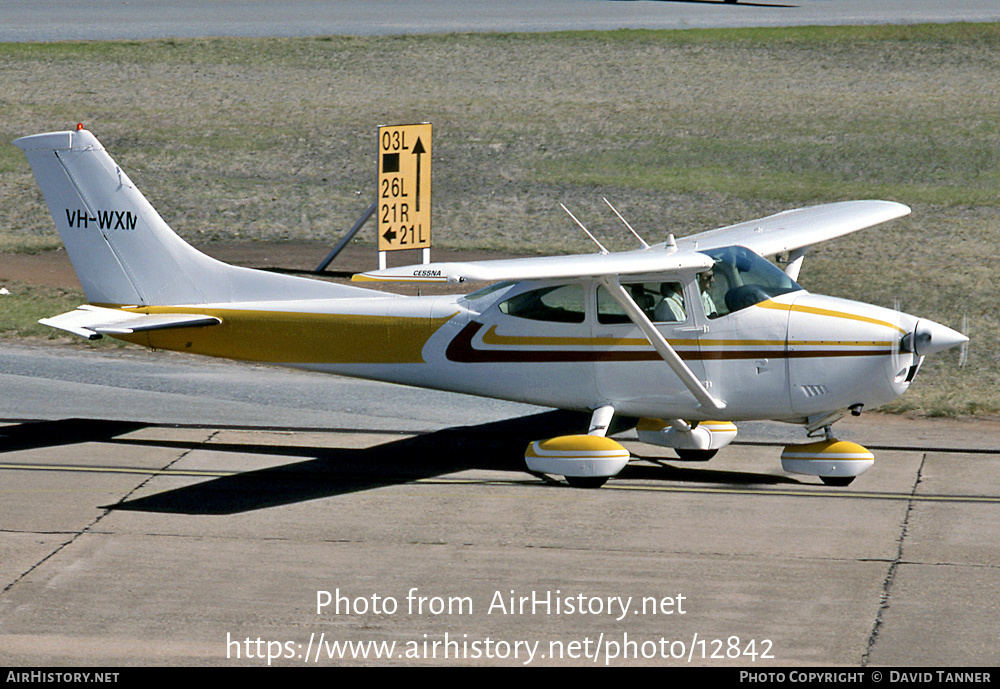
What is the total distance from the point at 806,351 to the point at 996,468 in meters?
2.83

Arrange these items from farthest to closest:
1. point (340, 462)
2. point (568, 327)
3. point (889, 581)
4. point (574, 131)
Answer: point (574, 131)
point (340, 462)
point (568, 327)
point (889, 581)

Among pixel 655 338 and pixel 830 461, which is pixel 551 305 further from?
pixel 830 461

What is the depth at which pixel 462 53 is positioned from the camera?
39.8 m

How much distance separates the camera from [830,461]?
11945 mm

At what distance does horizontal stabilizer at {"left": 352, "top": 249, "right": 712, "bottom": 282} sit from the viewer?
35.1 feet

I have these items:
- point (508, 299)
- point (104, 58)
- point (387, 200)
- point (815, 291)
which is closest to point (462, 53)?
point (104, 58)

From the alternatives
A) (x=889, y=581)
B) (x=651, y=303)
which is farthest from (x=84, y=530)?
(x=889, y=581)

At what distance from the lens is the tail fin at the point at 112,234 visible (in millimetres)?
13758

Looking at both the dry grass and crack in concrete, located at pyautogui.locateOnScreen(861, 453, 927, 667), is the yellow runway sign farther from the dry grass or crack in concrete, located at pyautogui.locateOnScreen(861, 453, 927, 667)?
crack in concrete, located at pyautogui.locateOnScreen(861, 453, 927, 667)

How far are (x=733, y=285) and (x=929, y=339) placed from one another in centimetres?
187

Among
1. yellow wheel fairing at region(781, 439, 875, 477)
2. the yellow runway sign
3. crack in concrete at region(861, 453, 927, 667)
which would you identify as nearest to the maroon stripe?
yellow wheel fairing at region(781, 439, 875, 477)

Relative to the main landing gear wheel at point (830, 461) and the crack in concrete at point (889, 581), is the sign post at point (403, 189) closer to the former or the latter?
the main landing gear wheel at point (830, 461)

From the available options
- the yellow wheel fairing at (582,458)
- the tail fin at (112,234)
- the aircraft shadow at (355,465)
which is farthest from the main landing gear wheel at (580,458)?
the tail fin at (112,234)

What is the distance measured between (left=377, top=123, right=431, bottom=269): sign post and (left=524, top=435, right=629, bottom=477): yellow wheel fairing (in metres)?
10.1
